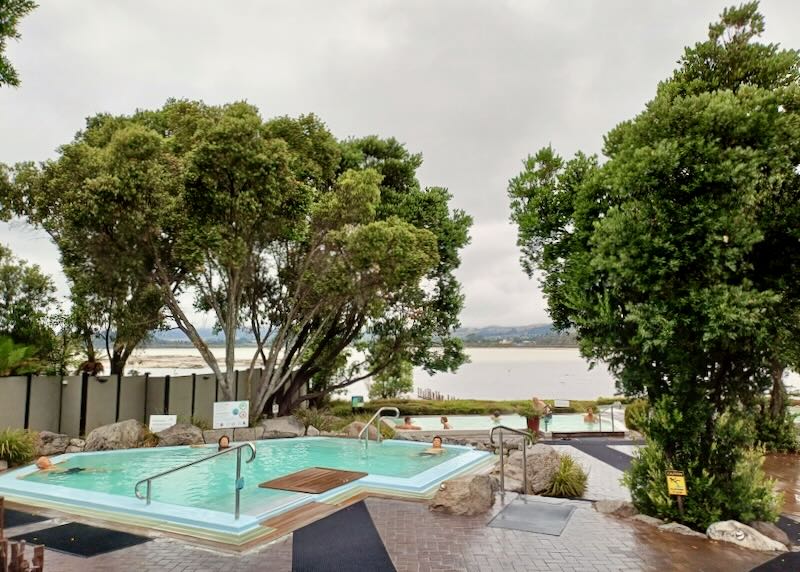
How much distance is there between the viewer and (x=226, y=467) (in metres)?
13.7

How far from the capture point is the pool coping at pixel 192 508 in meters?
8.09

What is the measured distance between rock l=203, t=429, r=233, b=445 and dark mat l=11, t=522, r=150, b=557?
838cm

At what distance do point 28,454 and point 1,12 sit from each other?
11.0 metres

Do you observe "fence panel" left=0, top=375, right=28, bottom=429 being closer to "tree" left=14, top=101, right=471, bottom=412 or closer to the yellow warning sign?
"tree" left=14, top=101, right=471, bottom=412

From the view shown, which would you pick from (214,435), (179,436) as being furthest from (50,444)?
(214,435)

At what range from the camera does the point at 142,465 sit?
13656 mm

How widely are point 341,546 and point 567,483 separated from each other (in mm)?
5337

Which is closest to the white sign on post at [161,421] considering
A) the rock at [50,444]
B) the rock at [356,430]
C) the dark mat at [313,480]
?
the rock at [50,444]

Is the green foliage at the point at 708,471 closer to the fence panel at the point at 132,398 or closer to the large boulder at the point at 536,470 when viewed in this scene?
the large boulder at the point at 536,470

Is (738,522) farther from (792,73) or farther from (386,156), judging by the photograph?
(386,156)

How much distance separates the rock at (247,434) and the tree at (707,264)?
39.1 feet

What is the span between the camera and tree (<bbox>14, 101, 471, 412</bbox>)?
16266 millimetres

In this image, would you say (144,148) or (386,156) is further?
(386,156)

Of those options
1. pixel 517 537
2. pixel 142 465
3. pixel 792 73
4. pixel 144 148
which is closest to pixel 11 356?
pixel 142 465
